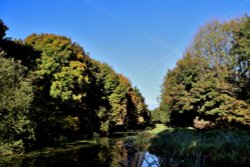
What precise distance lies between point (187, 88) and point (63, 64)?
18374 millimetres

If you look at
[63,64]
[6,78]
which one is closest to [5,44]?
[63,64]

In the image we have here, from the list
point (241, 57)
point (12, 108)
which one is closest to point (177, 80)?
point (241, 57)

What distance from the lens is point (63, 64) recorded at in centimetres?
3225

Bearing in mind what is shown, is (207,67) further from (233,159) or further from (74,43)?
(233,159)

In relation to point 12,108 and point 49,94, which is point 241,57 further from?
point 12,108

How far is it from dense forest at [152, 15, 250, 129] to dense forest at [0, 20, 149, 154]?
14.4m

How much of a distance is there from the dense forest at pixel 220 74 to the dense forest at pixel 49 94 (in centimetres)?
1444

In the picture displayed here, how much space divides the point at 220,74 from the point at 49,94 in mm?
19944

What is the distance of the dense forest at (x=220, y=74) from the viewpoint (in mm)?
28453

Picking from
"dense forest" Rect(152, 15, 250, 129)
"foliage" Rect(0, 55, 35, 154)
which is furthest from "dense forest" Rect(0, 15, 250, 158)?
"foliage" Rect(0, 55, 35, 154)

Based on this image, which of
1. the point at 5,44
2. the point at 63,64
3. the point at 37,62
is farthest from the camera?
the point at 63,64

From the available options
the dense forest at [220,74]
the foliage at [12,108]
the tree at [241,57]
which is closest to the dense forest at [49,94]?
the foliage at [12,108]

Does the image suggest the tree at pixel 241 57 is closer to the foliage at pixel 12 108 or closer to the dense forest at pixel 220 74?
the dense forest at pixel 220 74

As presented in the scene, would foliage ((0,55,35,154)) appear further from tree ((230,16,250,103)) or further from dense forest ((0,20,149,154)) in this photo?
tree ((230,16,250,103))
